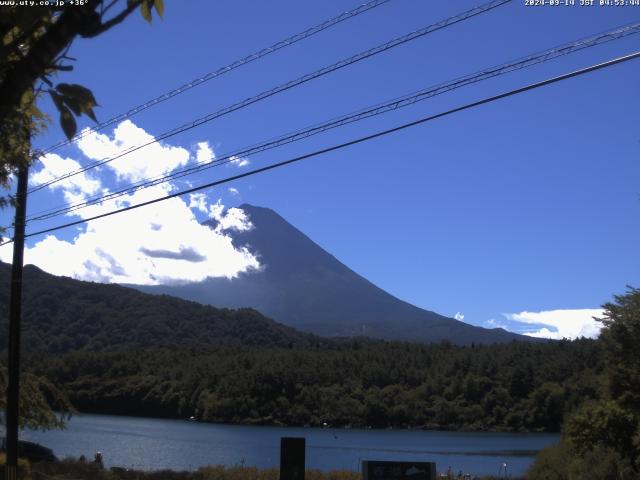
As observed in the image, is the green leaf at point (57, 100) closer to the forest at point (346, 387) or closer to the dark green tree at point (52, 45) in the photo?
the dark green tree at point (52, 45)

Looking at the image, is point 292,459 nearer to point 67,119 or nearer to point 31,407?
point 31,407

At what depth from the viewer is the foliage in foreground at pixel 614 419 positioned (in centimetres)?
2217

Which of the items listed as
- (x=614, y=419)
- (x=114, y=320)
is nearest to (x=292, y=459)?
(x=614, y=419)

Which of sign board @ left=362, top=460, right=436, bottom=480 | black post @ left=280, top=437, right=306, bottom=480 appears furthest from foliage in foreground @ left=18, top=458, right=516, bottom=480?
sign board @ left=362, top=460, right=436, bottom=480

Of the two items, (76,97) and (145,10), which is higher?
(145,10)

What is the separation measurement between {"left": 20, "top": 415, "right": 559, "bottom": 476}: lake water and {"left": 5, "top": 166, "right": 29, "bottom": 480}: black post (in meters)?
18.5

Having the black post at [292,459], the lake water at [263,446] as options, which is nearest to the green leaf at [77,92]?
the black post at [292,459]

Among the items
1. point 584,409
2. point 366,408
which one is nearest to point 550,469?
point 584,409

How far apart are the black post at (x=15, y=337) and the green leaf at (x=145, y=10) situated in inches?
573

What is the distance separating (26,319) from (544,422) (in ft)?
233

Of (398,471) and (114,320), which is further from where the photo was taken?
(114,320)

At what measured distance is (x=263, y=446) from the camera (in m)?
71.7

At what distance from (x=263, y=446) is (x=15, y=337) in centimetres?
5545

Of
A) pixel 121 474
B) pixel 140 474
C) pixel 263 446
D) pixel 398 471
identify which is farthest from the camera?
pixel 263 446
